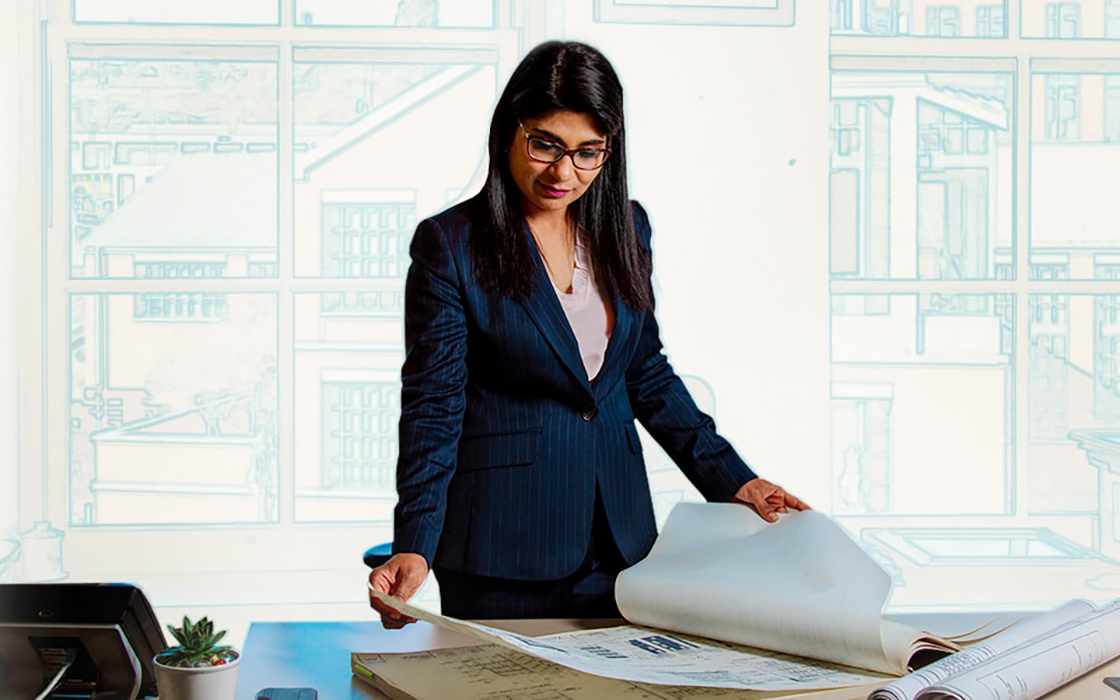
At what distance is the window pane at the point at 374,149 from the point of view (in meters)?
3.94

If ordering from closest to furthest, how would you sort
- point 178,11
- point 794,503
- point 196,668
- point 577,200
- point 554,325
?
point 196,668 → point 794,503 → point 554,325 → point 577,200 → point 178,11

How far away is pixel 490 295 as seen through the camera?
62.7 inches

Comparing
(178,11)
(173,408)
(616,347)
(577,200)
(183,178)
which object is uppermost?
(178,11)

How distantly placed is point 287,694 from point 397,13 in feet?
10.4

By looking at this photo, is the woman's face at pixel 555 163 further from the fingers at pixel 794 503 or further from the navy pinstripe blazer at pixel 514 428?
the fingers at pixel 794 503

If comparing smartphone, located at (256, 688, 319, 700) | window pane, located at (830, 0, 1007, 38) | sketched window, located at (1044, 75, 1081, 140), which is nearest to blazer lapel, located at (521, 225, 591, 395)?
smartphone, located at (256, 688, 319, 700)

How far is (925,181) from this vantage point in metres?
4.07

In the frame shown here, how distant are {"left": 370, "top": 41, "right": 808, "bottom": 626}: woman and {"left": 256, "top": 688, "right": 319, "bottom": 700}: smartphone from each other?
1.22ft

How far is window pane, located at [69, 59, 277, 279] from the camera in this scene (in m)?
3.93

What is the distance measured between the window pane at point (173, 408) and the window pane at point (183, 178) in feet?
0.43

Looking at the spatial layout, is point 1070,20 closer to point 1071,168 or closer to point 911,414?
point 1071,168

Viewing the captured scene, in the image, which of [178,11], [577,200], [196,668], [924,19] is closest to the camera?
[196,668]

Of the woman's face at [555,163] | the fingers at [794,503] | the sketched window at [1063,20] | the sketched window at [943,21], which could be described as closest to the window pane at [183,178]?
the sketched window at [943,21]

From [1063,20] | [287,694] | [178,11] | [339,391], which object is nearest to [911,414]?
[1063,20]
